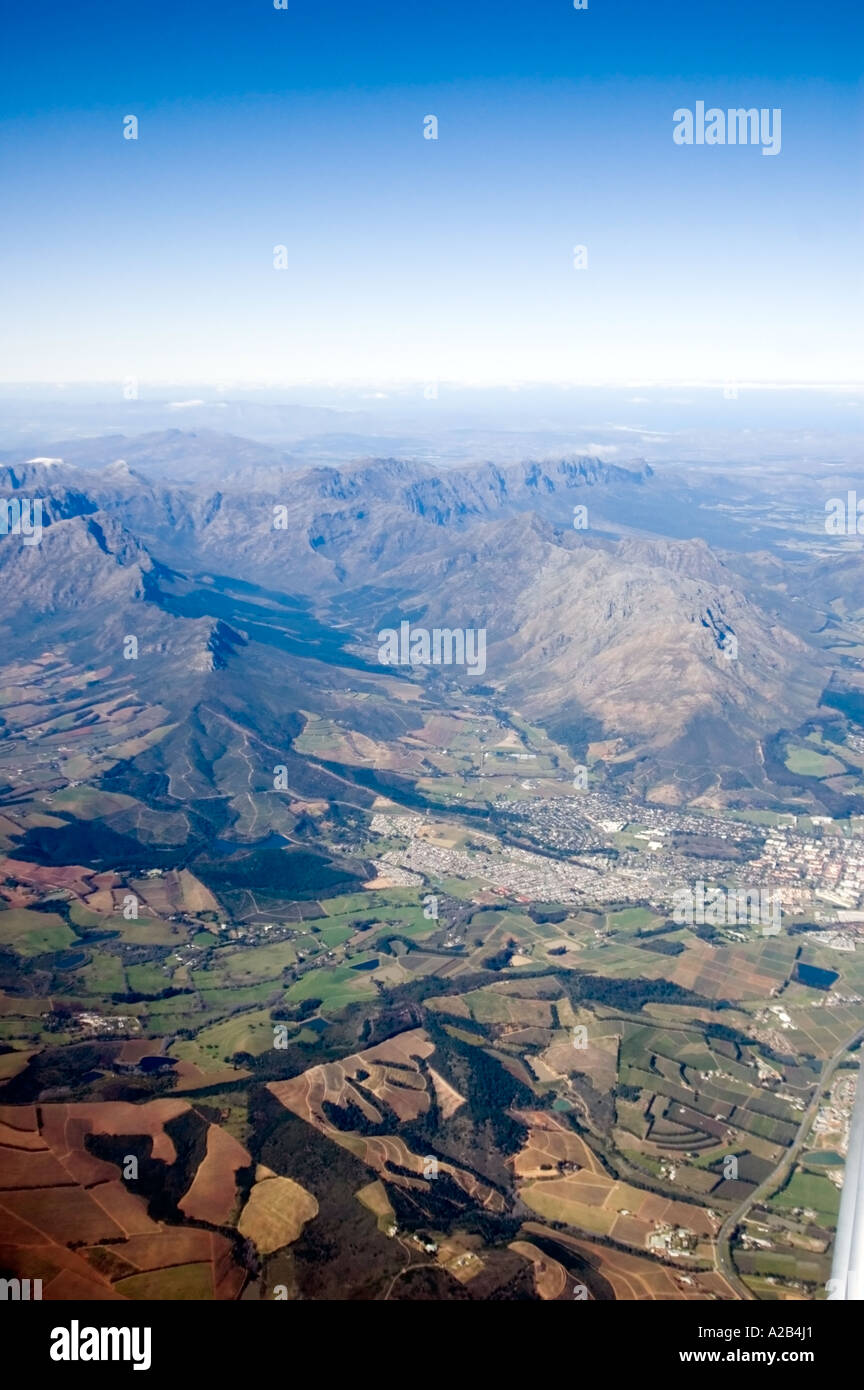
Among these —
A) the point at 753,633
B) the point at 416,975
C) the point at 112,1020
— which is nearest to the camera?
the point at 112,1020

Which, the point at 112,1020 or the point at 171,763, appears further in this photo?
the point at 171,763

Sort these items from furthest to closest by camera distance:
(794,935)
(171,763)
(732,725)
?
(732,725) → (171,763) → (794,935)

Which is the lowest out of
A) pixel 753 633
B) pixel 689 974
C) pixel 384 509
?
pixel 689 974
